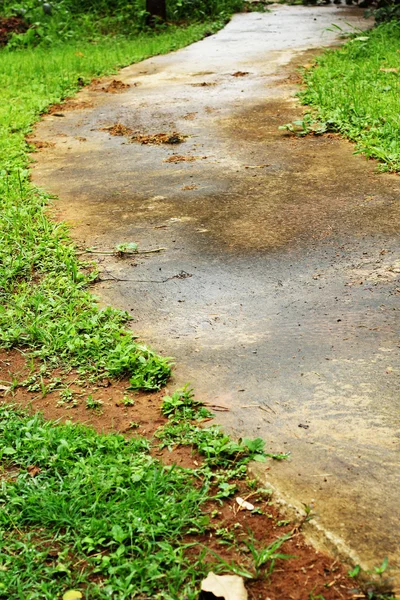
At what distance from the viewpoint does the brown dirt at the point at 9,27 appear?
12188mm

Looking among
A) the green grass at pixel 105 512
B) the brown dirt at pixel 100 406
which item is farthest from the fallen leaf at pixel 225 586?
the brown dirt at pixel 100 406

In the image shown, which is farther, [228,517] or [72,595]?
[228,517]

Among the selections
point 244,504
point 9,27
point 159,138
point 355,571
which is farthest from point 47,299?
point 9,27

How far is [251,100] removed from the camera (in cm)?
740

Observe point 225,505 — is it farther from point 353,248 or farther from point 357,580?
point 353,248

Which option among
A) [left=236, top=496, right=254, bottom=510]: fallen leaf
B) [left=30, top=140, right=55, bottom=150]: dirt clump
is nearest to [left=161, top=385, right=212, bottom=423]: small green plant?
[left=236, top=496, right=254, bottom=510]: fallen leaf

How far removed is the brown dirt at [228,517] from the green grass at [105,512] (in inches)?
1.2

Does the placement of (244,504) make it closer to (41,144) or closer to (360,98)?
(41,144)

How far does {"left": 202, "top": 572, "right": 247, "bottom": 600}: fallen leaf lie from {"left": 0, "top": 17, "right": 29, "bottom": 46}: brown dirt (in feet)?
38.1

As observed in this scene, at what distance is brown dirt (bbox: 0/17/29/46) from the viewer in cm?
1219

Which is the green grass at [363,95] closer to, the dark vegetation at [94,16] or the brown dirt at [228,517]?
the brown dirt at [228,517]

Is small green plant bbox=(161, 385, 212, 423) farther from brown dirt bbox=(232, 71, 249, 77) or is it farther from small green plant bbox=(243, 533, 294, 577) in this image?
brown dirt bbox=(232, 71, 249, 77)

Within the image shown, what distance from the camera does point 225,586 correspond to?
1955 millimetres

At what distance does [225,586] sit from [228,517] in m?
0.29
